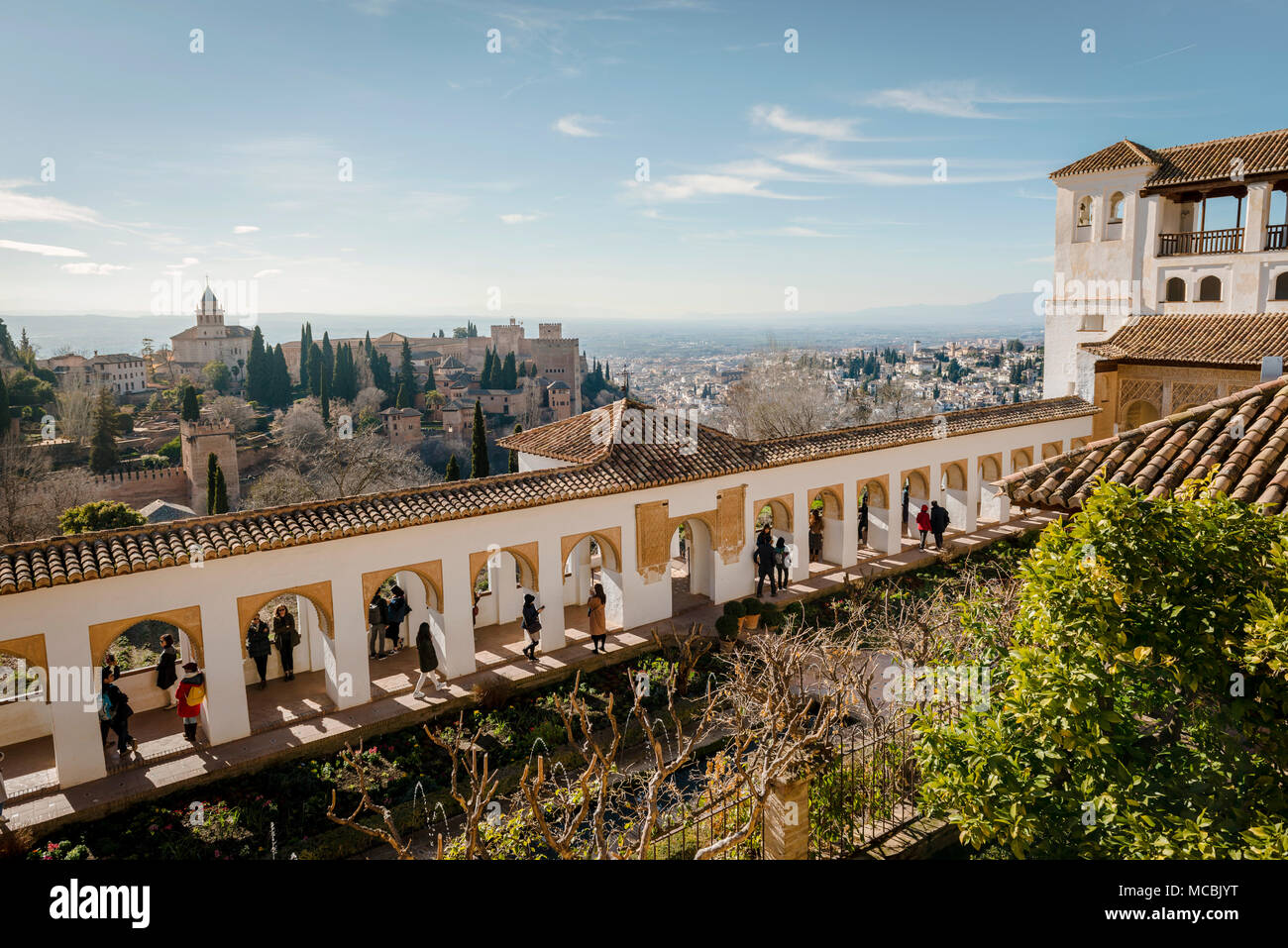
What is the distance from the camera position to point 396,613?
45.2 feet

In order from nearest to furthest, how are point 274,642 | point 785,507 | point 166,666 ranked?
point 166,666, point 274,642, point 785,507

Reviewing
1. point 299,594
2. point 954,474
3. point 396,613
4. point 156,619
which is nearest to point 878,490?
point 954,474

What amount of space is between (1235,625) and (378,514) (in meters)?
10.5

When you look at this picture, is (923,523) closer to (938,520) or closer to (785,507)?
(938,520)

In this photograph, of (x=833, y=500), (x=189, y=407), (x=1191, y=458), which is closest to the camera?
(x=1191, y=458)

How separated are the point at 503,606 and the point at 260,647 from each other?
4.14 metres

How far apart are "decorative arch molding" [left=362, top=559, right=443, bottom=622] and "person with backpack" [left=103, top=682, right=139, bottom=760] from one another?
119 inches

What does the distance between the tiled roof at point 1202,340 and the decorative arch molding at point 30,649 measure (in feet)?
79.5

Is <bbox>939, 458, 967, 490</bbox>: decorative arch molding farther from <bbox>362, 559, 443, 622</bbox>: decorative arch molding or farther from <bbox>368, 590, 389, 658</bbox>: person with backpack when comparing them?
<bbox>368, 590, 389, 658</bbox>: person with backpack

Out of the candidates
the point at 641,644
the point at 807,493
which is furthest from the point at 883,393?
the point at 641,644

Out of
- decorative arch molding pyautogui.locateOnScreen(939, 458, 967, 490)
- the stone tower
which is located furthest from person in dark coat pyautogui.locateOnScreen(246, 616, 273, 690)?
the stone tower

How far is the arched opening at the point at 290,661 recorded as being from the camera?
11.7 metres

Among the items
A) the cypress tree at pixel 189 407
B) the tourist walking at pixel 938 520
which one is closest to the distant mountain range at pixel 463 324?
the cypress tree at pixel 189 407
